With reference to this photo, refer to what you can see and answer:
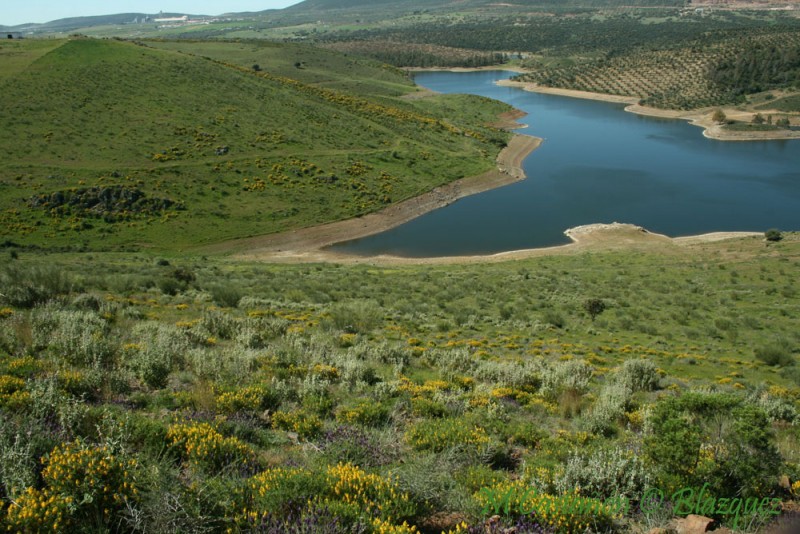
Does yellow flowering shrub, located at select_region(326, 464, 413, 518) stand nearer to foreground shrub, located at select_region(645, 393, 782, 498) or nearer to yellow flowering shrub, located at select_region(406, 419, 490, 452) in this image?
yellow flowering shrub, located at select_region(406, 419, 490, 452)

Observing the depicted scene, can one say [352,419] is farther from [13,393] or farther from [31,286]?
[31,286]

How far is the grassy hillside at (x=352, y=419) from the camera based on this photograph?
492 cm

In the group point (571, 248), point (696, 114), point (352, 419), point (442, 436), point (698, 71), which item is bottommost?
point (571, 248)

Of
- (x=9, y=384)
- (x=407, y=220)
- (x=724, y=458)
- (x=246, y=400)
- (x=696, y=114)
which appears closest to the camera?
(x=724, y=458)

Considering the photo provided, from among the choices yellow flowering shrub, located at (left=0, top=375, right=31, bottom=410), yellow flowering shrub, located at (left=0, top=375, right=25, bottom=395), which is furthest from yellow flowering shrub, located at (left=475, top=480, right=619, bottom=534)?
yellow flowering shrub, located at (left=0, top=375, right=25, bottom=395)

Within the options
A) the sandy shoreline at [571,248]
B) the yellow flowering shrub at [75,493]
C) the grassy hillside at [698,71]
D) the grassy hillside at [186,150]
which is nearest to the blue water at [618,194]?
the sandy shoreline at [571,248]

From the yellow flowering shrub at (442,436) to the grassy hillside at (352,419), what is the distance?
3 centimetres

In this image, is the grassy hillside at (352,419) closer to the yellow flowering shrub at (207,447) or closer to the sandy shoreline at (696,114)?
the yellow flowering shrub at (207,447)

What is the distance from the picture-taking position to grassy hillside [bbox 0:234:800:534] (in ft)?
16.1

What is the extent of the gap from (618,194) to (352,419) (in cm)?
5548

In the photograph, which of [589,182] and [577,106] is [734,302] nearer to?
[589,182]

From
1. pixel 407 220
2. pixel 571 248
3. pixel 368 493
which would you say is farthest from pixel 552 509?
pixel 407 220

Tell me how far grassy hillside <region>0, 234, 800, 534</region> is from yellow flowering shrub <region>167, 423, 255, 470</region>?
0.02 metres

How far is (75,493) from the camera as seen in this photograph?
471 cm
